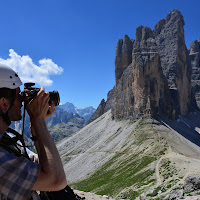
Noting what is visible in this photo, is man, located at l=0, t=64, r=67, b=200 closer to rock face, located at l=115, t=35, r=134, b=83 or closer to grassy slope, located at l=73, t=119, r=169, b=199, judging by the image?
grassy slope, located at l=73, t=119, r=169, b=199

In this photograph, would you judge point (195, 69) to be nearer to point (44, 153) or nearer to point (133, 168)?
point (133, 168)

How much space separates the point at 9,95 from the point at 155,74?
6772 centimetres

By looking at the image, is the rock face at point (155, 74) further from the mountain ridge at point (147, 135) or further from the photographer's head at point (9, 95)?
the photographer's head at point (9, 95)

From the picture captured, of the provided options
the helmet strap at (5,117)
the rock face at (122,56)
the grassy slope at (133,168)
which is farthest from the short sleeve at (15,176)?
the rock face at (122,56)

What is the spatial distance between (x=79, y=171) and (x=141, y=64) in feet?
120

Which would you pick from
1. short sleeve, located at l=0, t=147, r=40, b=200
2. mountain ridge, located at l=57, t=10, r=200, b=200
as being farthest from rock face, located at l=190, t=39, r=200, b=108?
short sleeve, located at l=0, t=147, r=40, b=200

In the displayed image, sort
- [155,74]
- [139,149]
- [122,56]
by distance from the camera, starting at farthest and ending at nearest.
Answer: [122,56], [155,74], [139,149]

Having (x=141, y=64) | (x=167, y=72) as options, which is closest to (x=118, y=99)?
(x=141, y=64)

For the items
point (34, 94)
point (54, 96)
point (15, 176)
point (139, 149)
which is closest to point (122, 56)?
point (139, 149)

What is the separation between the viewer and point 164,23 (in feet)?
343

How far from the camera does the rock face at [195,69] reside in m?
112

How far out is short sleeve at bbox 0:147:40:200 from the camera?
81.2 inches

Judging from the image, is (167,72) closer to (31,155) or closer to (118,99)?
(118,99)

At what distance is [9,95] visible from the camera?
2488 millimetres
